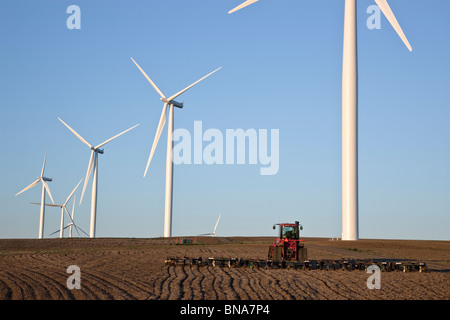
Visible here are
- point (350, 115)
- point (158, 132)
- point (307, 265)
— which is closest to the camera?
point (307, 265)

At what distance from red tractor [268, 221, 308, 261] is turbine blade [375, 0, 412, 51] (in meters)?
24.3

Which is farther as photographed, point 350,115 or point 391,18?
point 350,115

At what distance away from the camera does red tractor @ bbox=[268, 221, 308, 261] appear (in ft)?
138

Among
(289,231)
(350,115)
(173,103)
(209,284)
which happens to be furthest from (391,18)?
(209,284)

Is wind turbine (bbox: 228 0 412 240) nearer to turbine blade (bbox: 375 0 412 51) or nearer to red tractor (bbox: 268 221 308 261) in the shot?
turbine blade (bbox: 375 0 412 51)

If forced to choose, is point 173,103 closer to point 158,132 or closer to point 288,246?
point 158,132

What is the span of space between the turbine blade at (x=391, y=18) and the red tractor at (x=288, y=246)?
24.3 meters

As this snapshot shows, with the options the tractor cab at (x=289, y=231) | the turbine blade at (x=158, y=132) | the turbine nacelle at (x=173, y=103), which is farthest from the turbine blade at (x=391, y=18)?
the turbine nacelle at (x=173, y=103)

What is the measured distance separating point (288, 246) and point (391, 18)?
29610 millimetres

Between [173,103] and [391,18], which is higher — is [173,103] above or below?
below

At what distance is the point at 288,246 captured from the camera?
43.1 meters

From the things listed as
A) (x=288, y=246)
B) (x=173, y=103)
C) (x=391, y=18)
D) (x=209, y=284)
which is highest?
(x=391, y=18)

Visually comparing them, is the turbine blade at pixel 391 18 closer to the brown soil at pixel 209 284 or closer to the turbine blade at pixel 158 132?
the brown soil at pixel 209 284
